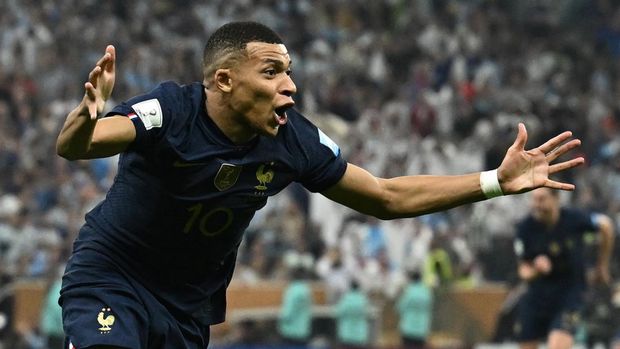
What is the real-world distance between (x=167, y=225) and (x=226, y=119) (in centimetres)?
56

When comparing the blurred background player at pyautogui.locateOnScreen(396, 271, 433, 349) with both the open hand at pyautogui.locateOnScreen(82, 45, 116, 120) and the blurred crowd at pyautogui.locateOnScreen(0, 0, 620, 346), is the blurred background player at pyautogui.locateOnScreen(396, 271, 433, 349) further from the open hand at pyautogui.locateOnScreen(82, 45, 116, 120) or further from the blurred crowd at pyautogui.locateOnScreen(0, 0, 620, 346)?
the open hand at pyautogui.locateOnScreen(82, 45, 116, 120)

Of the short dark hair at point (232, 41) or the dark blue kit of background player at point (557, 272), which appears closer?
the short dark hair at point (232, 41)

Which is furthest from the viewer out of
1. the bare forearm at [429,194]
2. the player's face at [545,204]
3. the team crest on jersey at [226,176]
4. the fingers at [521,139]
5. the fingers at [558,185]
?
the player's face at [545,204]

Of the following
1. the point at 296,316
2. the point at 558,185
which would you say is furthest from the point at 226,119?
the point at 296,316

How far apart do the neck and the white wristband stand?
1.18m

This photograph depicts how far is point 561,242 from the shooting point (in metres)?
12.6

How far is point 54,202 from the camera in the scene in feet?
60.4

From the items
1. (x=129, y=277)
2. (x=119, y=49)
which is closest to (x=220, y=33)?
(x=129, y=277)

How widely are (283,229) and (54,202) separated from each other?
3066mm

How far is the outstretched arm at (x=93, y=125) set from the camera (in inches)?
221

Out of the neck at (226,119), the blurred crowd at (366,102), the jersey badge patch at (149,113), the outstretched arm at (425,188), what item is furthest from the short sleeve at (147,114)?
the blurred crowd at (366,102)

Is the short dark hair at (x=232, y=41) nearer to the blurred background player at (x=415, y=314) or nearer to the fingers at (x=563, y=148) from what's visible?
the fingers at (x=563, y=148)

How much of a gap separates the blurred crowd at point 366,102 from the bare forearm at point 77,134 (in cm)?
1060

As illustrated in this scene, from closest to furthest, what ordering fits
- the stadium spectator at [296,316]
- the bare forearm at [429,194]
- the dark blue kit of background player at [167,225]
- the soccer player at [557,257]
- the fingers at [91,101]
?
1. the fingers at [91,101]
2. the dark blue kit of background player at [167,225]
3. the bare forearm at [429,194]
4. the soccer player at [557,257]
5. the stadium spectator at [296,316]
